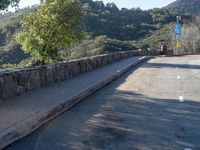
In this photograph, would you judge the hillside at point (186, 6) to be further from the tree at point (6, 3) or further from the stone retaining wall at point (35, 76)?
the tree at point (6, 3)

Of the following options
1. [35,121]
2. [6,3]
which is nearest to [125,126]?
[35,121]

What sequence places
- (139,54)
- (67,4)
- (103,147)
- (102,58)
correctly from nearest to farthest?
(103,147) < (102,58) < (67,4) < (139,54)

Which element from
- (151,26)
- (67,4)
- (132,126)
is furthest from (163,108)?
(151,26)

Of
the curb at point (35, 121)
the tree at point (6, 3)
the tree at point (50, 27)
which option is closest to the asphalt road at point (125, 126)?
the curb at point (35, 121)

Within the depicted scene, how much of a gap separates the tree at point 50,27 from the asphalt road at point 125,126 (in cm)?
2631

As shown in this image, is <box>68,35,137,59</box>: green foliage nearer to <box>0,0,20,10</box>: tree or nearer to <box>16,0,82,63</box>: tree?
<box>16,0,82,63</box>: tree

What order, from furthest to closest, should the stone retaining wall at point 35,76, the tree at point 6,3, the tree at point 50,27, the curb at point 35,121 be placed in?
the tree at point 50,27, the tree at point 6,3, the stone retaining wall at point 35,76, the curb at point 35,121

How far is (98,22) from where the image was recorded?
10694 centimetres

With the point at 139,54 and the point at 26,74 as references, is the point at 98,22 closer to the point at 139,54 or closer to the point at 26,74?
the point at 139,54

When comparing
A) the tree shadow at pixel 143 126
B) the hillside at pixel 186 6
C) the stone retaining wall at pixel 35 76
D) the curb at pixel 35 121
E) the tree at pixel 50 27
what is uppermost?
the hillside at pixel 186 6

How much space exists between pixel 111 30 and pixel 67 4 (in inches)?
2760

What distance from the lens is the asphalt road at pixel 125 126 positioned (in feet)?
28.6

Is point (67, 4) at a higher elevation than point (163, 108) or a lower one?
higher

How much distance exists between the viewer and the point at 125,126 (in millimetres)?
10516
